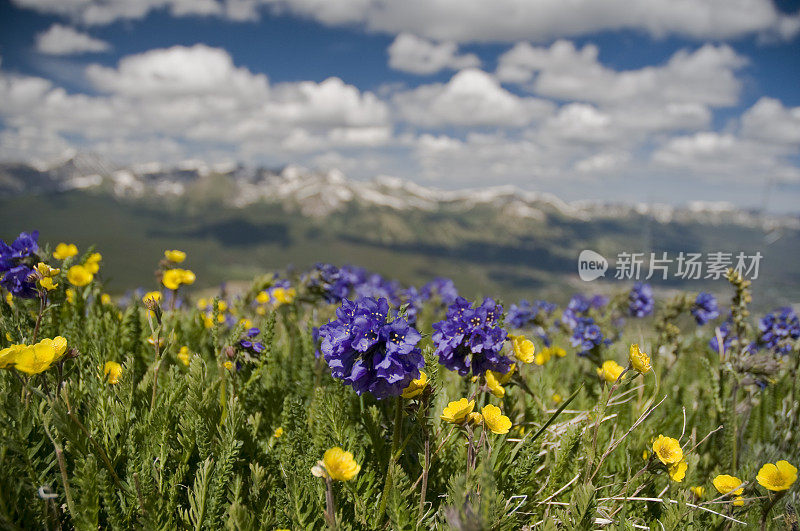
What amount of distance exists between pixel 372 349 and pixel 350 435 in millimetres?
689

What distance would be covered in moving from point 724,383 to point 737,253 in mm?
2176

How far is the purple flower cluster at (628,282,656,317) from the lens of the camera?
21.7 feet

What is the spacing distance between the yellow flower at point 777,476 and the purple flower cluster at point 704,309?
13.2ft

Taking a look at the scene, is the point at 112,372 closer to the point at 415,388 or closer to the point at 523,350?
the point at 415,388

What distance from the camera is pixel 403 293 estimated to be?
7.18 metres

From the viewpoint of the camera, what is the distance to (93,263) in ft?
14.2

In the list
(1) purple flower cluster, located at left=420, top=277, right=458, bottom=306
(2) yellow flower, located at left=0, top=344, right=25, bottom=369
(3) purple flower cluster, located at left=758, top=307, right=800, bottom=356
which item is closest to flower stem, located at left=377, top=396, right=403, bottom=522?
(2) yellow flower, located at left=0, top=344, right=25, bottom=369

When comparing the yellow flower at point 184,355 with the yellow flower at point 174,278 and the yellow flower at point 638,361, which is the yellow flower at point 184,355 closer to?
the yellow flower at point 174,278

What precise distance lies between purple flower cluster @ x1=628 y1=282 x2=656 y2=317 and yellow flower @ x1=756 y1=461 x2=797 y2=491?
466 cm

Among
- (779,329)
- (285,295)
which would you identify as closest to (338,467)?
(285,295)

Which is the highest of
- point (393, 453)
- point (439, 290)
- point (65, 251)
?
point (65, 251)

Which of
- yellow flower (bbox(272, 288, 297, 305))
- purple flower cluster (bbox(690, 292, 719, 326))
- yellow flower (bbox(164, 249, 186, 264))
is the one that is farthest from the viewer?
purple flower cluster (bbox(690, 292, 719, 326))

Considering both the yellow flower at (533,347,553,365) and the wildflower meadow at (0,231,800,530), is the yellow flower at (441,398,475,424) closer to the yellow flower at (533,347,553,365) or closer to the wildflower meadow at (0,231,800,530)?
the wildflower meadow at (0,231,800,530)

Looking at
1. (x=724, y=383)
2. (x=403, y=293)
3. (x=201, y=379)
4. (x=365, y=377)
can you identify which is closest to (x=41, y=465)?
(x=201, y=379)
